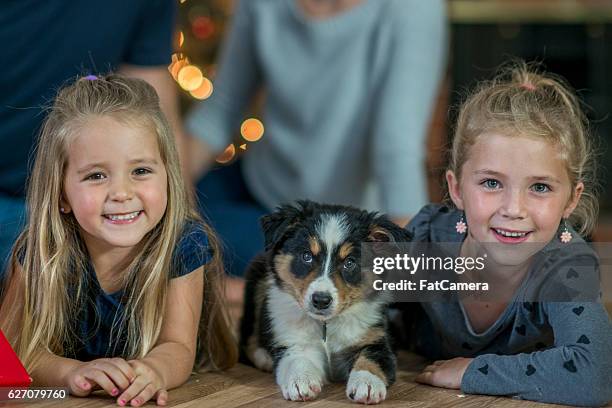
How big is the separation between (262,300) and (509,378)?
16.9 inches

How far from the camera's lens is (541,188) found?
1.48 meters

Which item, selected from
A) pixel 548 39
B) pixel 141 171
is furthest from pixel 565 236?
pixel 548 39

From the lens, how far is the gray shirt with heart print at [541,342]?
142 centimetres

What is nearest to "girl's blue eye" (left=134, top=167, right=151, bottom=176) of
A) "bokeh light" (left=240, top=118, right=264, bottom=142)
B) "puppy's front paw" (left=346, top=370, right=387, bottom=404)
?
"puppy's front paw" (left=346, top=370, right=387, bottom=404)

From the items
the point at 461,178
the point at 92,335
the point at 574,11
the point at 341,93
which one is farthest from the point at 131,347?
the point at 574,11

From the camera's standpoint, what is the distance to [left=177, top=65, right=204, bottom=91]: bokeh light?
144 inches

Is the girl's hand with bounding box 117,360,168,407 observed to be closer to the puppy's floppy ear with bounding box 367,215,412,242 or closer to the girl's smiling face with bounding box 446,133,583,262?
the puppy's floppy ear with bounding box 367,215,412,242

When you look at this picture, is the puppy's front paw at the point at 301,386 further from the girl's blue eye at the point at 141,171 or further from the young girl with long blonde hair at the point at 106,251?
the girl's blue eye at the point at 141,171

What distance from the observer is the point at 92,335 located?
1591mm

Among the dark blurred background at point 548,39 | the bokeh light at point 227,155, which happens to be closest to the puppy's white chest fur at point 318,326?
the bokeh light at point 227,155

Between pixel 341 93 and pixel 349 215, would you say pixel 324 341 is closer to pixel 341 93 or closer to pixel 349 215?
pixel 349 215

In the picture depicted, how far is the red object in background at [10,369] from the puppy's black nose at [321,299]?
1.47ft

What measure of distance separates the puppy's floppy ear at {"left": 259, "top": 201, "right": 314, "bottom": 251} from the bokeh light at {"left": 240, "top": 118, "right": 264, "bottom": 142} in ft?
5.02

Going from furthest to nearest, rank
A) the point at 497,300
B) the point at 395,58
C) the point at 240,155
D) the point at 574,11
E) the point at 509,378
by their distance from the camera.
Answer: the point at 574,11 < the point at 240,155 < the point at 395,58 < the point at 497,300 < the point at 509,378
